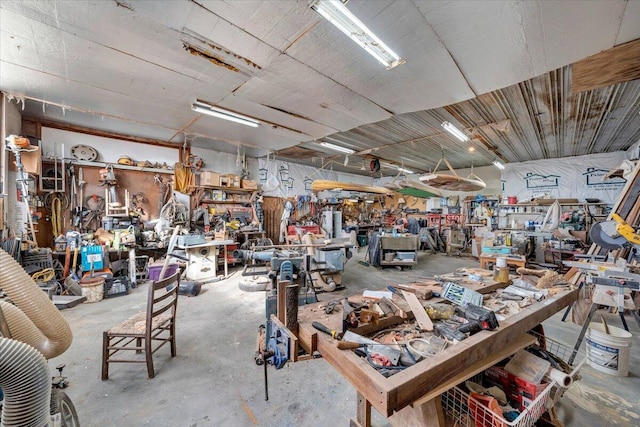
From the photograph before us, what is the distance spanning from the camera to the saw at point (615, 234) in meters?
2.31

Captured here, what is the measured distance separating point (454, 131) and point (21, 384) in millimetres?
6128

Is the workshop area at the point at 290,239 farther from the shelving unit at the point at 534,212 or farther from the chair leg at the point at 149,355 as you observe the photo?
the shelving unit at the point at 534,212

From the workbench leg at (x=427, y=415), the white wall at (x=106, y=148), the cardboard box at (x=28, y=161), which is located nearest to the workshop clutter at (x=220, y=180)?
the white wall at (x=106, y=148)

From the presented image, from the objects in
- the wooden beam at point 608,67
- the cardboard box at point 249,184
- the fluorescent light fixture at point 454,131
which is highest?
the fluorescent light fixture at point 454,131

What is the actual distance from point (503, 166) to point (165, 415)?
10.1 metres

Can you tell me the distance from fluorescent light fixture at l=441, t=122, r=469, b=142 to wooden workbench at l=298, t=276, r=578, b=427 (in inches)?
149

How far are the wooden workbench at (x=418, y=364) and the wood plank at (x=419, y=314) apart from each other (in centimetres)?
10

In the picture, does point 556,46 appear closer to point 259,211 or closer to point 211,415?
point 211,415

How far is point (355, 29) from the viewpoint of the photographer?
2.16 meters

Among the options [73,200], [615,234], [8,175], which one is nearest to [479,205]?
[615,234]

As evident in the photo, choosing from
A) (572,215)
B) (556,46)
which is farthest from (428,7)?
(572,215)

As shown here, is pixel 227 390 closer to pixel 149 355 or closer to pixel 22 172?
pixel 149 355

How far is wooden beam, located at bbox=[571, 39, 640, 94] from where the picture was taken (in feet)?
7.79

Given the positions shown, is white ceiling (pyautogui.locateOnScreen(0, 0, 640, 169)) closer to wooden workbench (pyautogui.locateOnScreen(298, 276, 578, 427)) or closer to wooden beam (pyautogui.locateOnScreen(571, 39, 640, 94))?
wooden beam (pyautogui.locateOnScreen(571, 39, 640, 94))
